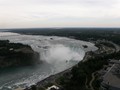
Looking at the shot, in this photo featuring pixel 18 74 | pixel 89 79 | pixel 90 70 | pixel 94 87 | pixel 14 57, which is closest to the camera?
pixel 94 87

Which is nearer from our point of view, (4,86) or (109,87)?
(109,87)

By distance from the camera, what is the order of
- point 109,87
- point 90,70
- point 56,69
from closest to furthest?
point 109,87, point 90,70, point 56,69

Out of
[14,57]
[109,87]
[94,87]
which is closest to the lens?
[109,87]

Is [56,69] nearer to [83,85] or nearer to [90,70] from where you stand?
[90,70]

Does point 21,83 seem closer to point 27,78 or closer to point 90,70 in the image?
point 27,78

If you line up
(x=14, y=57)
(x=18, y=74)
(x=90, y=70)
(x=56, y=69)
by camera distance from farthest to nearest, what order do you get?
1. (x=14, y=57)
2. (x=56, y=69)
3. (x=18, y=74)
4. (x=90, y=70)

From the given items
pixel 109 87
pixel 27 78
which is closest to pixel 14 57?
pixel 27 78

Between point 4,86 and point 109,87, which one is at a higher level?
point 109,87

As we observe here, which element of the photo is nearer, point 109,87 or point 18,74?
point 109,87

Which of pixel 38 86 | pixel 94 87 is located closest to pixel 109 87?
pixel 94 87
